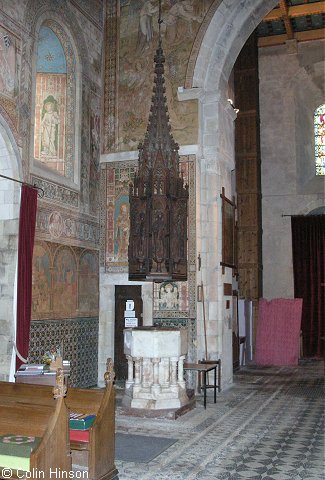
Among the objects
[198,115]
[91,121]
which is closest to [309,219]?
[198,115]

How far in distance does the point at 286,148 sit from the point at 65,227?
29.3 ft

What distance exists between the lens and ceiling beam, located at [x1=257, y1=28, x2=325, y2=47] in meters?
16.1

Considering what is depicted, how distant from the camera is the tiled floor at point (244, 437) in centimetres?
515

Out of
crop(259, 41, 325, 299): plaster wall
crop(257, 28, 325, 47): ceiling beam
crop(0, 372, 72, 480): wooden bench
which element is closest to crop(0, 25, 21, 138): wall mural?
crop(0, 372, 72, 480): wooden bench

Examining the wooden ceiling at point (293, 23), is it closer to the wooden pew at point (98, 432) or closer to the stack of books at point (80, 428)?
the wooden pew at point (98, 432)

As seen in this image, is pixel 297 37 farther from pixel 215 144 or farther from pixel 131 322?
pixel 131 322

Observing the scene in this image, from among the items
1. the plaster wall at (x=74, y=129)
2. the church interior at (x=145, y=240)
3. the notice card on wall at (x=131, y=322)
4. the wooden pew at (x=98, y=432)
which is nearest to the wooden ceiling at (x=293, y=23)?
the church interior at (x=145, y=240)

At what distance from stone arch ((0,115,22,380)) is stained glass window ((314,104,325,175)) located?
34.7ft

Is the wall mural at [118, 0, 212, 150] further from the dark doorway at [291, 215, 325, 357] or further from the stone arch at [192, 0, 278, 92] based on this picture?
the dark doorway at [291, 215, 325, 357]

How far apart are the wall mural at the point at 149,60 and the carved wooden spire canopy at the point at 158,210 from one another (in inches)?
58.3

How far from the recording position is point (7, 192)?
318 inches

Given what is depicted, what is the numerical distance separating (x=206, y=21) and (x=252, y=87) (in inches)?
204

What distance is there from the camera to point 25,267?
8000mm

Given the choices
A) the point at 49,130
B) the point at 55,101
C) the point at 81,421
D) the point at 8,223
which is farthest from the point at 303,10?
the point at 81,421
